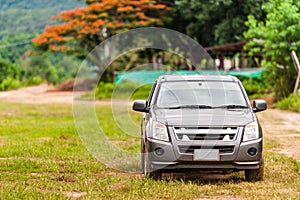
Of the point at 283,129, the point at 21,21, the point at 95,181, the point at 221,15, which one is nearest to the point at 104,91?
the point at 221,15

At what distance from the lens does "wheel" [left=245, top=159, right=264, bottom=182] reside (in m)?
8.84

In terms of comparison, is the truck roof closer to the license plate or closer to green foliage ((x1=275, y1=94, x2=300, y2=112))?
the license plate

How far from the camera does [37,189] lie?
8.11 metres

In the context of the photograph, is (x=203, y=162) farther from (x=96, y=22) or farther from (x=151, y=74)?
(x=96, y=22)

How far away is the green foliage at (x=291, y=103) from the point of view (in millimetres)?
24109

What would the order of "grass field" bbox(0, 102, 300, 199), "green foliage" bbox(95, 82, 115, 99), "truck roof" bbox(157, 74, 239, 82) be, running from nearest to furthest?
"grass field" bbox(0, 102, 300, 199)
"truck roof" bbox(157, 74, 239, 82)
"green foliage" bbox(95, 82, 115, 99)

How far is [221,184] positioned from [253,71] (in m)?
31.2

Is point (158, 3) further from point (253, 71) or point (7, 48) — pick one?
point (7, 48)

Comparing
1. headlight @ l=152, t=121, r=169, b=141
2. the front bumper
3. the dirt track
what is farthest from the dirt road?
headlight @ l=152, t=121, r=169, b=141

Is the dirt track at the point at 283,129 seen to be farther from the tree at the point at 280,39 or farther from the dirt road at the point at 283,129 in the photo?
the tree at the point at 280,39

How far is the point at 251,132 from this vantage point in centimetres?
871

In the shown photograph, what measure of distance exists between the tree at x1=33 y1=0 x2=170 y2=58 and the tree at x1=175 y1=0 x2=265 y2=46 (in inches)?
77.6

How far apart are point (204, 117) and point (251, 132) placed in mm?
699

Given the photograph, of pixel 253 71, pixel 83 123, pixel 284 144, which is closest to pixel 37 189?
pixel 284 144
